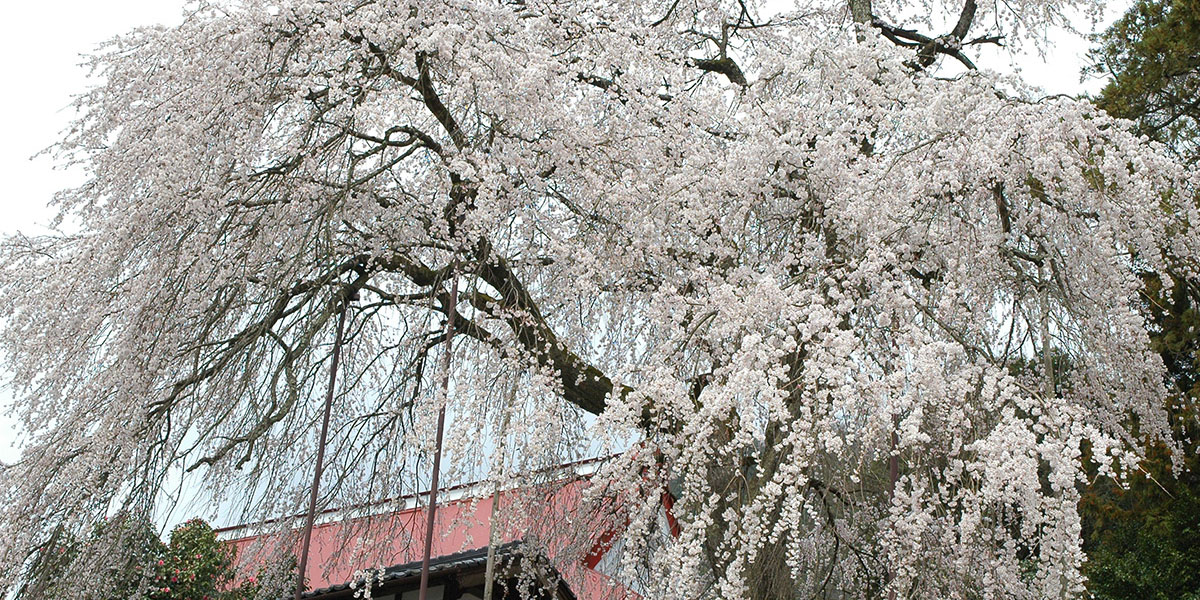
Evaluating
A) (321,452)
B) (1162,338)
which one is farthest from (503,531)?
(1162,338)

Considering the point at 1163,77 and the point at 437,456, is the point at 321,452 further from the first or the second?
the point at 1163,77

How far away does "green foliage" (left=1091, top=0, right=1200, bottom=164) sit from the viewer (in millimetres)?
6832

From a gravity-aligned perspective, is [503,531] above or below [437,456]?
above

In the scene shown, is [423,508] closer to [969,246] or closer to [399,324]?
[399,324]

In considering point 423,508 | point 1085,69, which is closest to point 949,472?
point 423,508

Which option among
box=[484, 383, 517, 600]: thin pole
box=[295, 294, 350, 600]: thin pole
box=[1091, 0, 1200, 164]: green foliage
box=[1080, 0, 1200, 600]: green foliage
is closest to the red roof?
box=[484, 383, 517, 600]: thin pole

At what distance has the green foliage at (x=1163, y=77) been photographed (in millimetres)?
6832

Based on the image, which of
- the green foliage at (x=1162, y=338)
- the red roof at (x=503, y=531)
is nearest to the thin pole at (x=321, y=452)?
the red roof at (x=503, y=531)

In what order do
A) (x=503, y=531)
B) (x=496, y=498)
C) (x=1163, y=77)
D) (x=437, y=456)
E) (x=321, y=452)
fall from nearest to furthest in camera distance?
(x=437, y=456), (x=321, y=452), (x=496, y=498), (x=503, y=531), (x=1163, y=77)

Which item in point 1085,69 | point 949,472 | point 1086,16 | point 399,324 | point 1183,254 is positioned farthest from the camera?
point 1085,69

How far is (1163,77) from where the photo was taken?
701 centimetres

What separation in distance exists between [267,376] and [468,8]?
84.2 inches

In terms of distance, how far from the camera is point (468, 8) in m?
4.78

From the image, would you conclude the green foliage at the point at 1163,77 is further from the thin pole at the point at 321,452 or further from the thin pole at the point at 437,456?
the thin pole at the point at 321,452
